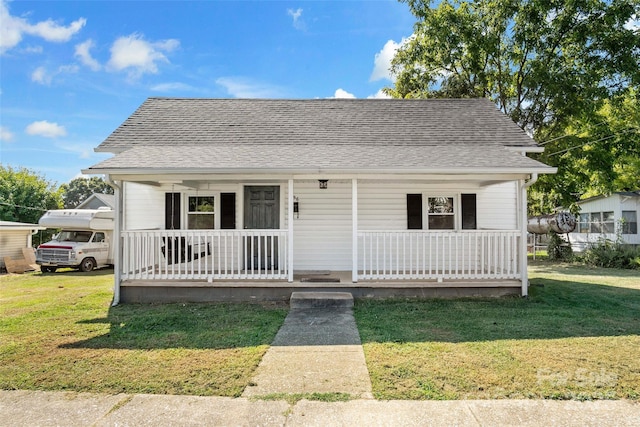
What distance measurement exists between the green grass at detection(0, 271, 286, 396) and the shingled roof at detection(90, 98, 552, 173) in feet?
9.01

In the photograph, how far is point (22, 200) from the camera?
86.5 feet

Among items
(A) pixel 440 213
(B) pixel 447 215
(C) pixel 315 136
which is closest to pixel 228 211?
(C) pixel 315 136

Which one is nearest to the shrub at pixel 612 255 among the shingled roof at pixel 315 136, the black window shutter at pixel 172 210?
the shingled roof at pixel 315 136

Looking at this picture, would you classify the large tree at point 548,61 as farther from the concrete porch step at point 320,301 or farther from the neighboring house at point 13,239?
the neighboring house at point 13,239

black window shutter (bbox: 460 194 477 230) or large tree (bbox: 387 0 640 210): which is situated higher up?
large tree (bbox: 387 0 640 210)

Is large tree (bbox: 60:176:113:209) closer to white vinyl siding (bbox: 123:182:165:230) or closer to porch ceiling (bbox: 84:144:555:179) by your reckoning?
white vinyl siding (bbox: 123:182:165:230)

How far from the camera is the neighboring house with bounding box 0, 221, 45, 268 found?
680 inches

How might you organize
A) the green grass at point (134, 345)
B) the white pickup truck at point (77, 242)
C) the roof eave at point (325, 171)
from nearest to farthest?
1. the green grass at point (134, 345)
2. the roof eave at point (325, 171)
3. the white pickup truck at point (77, 242)

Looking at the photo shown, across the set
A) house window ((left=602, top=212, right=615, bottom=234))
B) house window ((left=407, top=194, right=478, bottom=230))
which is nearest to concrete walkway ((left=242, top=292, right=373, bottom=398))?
house window ((left=407, top=194, right=478, bottom=230))

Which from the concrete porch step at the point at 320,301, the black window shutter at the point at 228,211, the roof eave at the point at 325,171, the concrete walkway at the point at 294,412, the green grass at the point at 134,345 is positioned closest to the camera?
the concrete walkway at the point at 294,412

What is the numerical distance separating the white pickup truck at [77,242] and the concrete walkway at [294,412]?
13532 mm

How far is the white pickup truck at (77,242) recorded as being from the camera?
14.8m

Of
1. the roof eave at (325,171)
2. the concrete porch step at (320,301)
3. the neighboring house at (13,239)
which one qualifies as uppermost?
the roof eave at (325,171)

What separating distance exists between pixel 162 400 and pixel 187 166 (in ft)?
15.8
